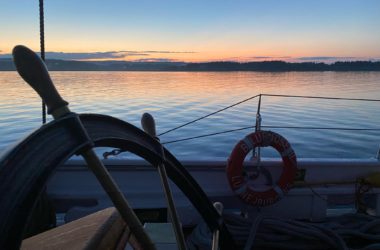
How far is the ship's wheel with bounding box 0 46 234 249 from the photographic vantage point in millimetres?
755

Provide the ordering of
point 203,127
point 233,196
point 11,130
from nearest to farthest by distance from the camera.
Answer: point 233,196 < point 11,130 < point 203,127

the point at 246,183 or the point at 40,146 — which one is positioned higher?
the point at 40,146

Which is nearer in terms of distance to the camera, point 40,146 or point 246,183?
point 40,146

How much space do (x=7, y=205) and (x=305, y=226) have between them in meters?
2.56

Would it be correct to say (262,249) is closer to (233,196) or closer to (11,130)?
(233,196)

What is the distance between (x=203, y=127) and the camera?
11641mm

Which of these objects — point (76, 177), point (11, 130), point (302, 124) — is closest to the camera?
point (76, 177)

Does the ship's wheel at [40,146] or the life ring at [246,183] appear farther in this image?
the life ring at [246,183]

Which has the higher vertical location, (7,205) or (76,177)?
(7,205)

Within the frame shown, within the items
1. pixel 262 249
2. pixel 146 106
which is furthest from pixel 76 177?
pixel 146 106

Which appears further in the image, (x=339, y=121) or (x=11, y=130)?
(x=339, y=121)

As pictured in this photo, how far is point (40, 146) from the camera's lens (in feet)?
2.83

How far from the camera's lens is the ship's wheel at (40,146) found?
755mm

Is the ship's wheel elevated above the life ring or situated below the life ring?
above
